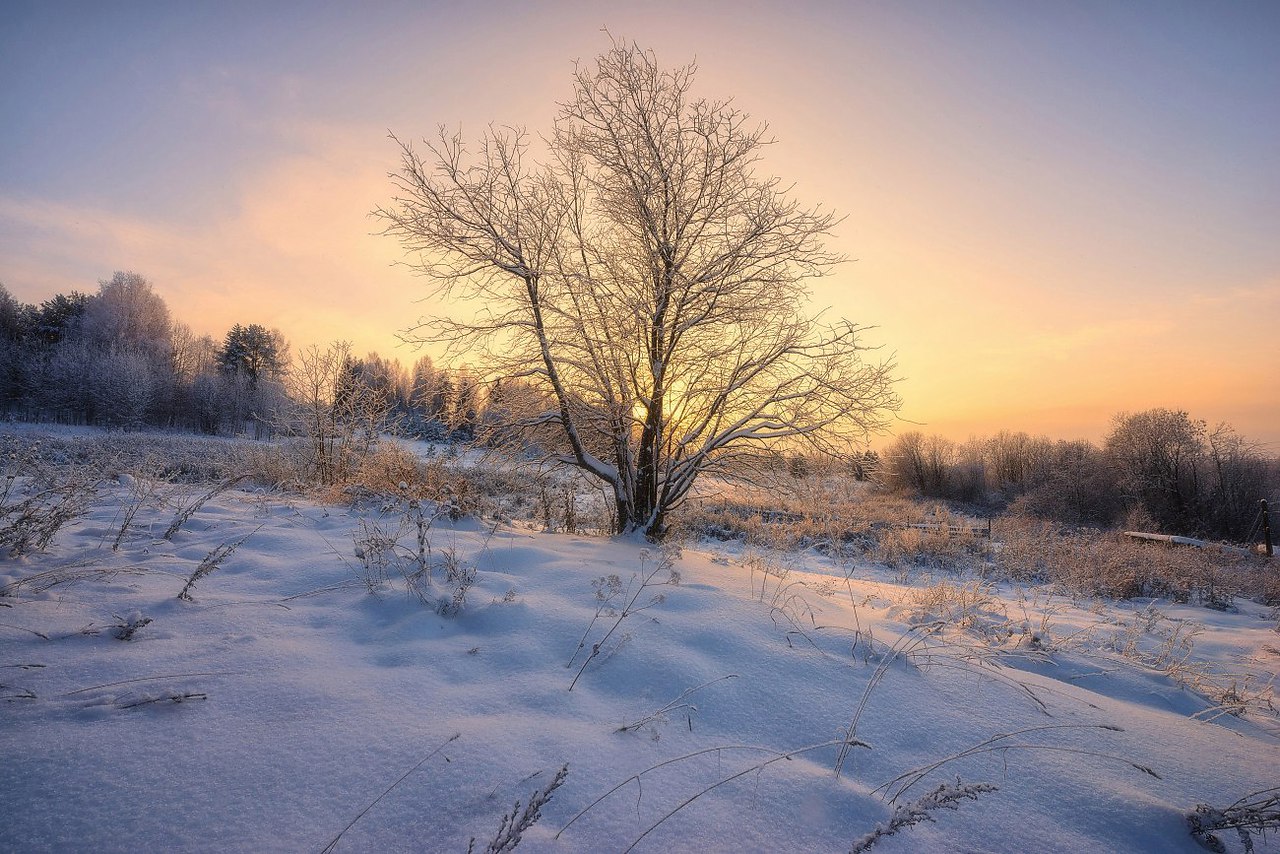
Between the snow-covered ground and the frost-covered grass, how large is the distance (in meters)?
0.01

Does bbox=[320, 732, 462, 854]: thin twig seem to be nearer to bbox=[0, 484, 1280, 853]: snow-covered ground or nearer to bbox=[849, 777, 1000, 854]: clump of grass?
bbox=[0, 484, 1280, 853]: snow-covered ground

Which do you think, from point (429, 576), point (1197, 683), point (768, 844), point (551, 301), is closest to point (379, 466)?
point (551, 301)

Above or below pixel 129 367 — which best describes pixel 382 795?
below

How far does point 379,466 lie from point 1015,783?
7.87 m

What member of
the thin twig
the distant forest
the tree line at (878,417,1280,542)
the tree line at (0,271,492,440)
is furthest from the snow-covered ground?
the tree line at (0,271,492,440)

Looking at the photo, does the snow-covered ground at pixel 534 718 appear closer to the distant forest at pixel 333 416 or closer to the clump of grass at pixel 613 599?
the clump of grass at pixel 613 599

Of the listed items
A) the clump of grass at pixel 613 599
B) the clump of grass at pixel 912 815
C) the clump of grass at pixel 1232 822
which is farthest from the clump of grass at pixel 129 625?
the clump of grass at pixel 1232 822

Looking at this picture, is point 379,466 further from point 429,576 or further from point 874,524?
point 874,524

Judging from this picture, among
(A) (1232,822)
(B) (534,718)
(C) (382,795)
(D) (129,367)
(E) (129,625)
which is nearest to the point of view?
(C) (382,795)

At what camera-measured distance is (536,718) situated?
190 cm

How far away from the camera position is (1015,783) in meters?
1.83

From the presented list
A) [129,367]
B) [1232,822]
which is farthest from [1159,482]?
[129,367]

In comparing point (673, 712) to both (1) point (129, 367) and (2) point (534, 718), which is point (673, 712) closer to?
(2) point (534, 718)

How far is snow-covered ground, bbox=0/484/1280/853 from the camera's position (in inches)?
52.2
